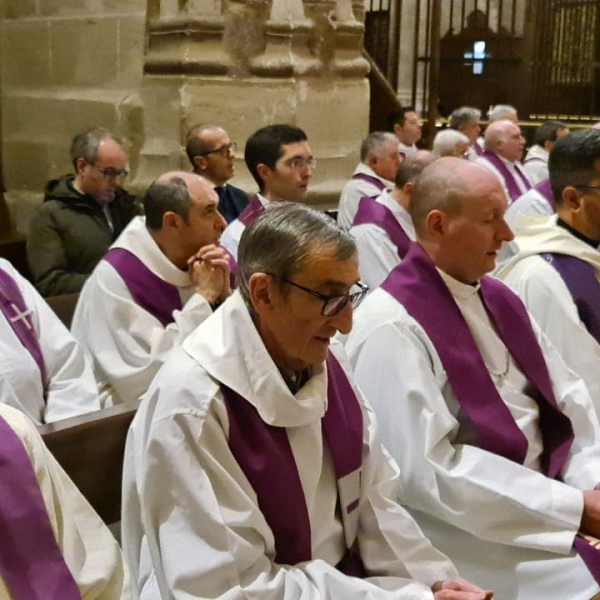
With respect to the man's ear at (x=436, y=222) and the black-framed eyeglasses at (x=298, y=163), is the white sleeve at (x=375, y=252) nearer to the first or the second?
the black-framed eyeglasses at (x=298, y=163)

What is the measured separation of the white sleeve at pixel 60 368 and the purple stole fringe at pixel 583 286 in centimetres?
155

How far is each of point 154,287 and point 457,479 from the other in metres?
1.40

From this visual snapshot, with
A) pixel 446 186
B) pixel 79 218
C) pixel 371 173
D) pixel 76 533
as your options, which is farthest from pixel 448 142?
pixel 76 533

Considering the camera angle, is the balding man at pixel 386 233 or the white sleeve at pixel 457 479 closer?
the white sleeve at pixel 457 479

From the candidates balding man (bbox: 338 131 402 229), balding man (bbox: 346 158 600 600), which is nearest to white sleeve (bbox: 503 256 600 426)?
balding man (bbox: 346 158 600 600)

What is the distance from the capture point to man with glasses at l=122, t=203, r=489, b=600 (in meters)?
1.72

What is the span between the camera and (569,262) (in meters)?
3.03

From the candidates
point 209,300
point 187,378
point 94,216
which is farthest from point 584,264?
point 94,216

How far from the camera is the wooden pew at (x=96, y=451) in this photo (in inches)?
86.3

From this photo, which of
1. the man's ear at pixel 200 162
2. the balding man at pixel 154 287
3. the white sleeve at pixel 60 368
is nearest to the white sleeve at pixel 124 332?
the balding man at pixel 154 287

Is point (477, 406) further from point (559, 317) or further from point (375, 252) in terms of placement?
point (375, 252)

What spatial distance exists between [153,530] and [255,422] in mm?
280

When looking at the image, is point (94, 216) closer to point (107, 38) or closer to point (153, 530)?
point (107, 38)

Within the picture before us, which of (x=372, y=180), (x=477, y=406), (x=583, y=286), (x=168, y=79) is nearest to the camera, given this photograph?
(x=477, y=406)
